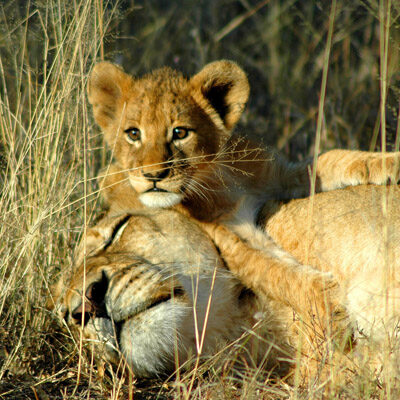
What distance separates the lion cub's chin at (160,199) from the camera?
8.61 ft

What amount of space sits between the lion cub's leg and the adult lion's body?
41mm

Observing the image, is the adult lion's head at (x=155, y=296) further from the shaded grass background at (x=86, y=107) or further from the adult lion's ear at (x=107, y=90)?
the adult lion's ear at (x=107, y=90)

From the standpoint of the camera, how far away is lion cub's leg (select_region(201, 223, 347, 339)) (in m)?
2.22

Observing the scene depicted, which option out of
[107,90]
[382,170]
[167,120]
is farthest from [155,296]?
[107,90]

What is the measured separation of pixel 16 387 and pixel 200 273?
773 mm

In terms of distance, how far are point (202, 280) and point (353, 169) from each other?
1021 millimetres

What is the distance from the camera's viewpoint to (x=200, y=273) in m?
2.30

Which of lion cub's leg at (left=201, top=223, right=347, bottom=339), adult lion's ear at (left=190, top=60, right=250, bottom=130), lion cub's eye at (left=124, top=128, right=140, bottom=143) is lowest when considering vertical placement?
lion cub's leg at (left=201, top=223, right=347, bottom=339)

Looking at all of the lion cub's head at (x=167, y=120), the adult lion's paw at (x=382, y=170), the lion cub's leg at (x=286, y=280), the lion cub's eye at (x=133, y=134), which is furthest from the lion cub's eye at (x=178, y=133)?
the adult lion's paw at (x=382, y=170)

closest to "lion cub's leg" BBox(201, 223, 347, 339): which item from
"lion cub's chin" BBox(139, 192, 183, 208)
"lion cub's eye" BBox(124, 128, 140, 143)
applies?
"lion cub's chin" BBox(139, 192, 183, 208)

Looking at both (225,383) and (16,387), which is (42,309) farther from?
(225,383)

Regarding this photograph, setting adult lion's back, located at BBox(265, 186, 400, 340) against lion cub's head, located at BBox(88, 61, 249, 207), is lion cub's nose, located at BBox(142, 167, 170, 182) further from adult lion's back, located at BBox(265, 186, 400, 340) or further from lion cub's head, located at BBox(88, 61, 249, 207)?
adult lion's back, located at BBox(265, 186, 400, 340)

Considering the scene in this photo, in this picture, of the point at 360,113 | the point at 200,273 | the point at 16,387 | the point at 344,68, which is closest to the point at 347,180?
the point at 200,273

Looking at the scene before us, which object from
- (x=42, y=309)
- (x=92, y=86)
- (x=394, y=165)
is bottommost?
(x=42, y=309)
